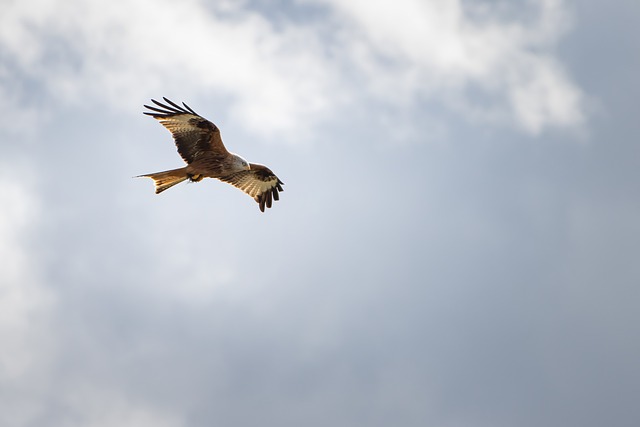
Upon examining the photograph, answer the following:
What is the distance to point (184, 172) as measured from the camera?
575 inches

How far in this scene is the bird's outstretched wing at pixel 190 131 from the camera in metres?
14.4

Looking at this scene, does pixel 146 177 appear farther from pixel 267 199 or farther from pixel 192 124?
pixel 267 199

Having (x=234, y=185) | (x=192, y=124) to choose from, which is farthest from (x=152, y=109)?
(x=234, y=185)

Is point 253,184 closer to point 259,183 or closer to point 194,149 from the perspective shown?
point 259,183

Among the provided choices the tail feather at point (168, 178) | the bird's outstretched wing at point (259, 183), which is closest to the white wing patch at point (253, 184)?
the bird's outstretched wing at point (259, 183)

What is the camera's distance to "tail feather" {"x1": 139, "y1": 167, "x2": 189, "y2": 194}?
14.3 m

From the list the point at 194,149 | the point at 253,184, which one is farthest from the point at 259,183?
the point at 194,149

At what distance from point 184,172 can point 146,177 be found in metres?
0.88

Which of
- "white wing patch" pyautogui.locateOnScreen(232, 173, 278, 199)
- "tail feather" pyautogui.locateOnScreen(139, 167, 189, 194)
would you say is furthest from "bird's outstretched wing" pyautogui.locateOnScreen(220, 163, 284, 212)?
"tail feather" pyautogui.locateOnScreen(139, 167, 189, 194)

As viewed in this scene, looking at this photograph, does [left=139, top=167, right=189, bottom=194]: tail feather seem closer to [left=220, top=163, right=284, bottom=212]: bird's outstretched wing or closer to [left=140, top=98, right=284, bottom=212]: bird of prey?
[left=140, top=98, right=284, bottom=212]: bird of prey

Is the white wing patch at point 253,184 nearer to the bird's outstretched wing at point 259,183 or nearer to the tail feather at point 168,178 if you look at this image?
the bird's outstretched wing at point 259,183

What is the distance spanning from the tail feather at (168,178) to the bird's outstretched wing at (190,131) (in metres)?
0.34

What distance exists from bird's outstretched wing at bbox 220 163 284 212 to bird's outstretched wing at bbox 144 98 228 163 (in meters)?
1.56

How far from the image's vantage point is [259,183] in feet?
54.0
